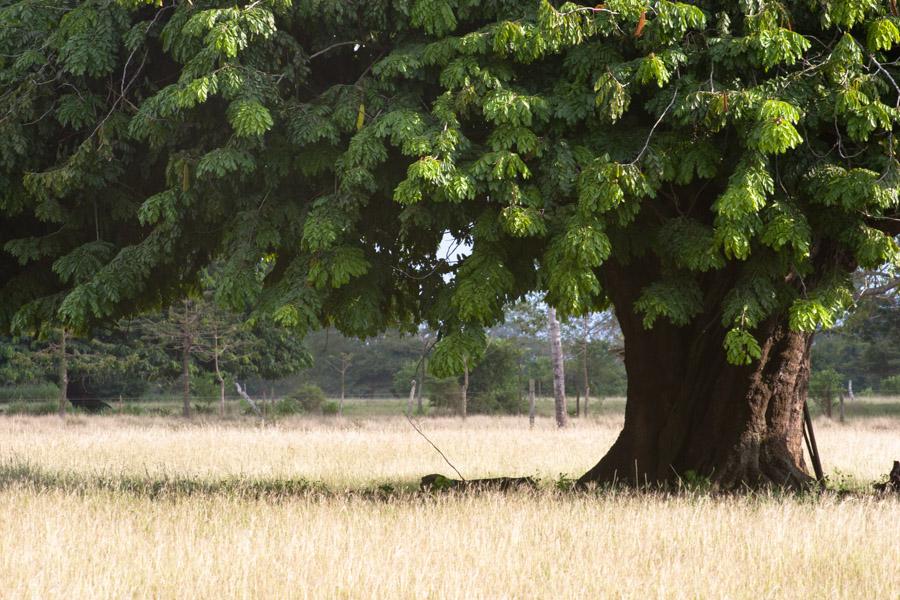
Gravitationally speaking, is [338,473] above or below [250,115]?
below

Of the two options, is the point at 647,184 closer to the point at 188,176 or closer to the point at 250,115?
the point at 250,115

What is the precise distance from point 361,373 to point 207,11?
7159 cm

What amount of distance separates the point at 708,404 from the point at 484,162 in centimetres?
507

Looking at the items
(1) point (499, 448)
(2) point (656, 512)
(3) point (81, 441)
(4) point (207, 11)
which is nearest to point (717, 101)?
(2) point (656, 512)

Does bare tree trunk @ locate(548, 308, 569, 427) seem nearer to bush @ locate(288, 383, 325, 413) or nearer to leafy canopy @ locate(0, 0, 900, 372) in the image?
leafy canopy @ locate(0, 0, 900, 372)

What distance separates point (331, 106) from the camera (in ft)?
35.7

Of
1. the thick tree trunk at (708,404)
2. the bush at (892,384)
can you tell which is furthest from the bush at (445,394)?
the thick tree trunk at (708,404)

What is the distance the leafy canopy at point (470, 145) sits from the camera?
356 inches

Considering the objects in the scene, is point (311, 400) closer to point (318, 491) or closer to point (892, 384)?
point (892, 384)

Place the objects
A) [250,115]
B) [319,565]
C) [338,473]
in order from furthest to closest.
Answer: [338,473] → [250,115] → [319,565]

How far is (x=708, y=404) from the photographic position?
41.2ft

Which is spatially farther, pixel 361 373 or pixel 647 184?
pixel 361 373

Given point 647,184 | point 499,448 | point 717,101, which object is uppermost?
point 717,101

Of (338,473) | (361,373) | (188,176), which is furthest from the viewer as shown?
(361,373)
